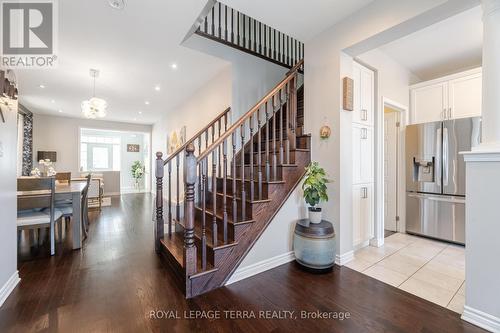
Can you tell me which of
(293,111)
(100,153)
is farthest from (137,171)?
(293,111)

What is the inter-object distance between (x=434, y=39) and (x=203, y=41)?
3.18 meters

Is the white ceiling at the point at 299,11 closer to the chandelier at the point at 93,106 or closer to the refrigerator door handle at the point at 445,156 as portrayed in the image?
the refrigerator door handle at the point at 445,156

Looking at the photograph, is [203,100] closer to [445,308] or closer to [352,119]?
[352,119]

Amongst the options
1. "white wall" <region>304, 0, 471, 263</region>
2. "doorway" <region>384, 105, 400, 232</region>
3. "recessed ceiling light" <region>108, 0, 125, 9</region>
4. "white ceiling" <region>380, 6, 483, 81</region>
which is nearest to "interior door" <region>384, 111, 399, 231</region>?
"doorway" <region>384, 105, 400, 232</region>

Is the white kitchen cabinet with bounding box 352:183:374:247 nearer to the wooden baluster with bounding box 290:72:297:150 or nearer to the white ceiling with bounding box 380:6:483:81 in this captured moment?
the wooden baluster with bounding box 290:72:297:150

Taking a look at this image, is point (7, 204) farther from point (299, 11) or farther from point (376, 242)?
point (376, 242)

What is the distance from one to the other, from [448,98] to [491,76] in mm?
2232

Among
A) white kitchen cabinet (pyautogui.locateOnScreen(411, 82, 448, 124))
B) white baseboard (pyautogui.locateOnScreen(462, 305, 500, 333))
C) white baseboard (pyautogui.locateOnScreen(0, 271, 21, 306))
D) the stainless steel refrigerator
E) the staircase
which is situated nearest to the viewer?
white baseboard (pyautogui.locateOnScreen(462, 305, 500, 333))

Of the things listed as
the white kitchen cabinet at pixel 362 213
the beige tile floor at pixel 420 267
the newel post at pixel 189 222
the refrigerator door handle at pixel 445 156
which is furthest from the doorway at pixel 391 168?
the newel post at pixel 189 222

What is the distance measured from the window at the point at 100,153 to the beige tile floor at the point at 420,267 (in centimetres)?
1035

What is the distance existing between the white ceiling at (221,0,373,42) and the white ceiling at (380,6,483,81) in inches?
45.3

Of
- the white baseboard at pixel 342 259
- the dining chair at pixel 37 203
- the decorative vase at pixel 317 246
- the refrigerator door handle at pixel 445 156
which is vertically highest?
the refrigerator door handle at pixel 445 156

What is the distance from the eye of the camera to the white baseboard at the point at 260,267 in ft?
6.93

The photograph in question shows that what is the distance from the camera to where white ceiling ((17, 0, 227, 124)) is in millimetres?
2293
